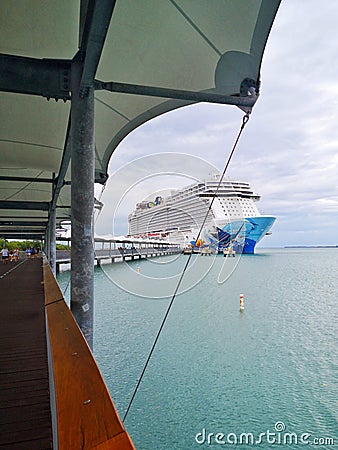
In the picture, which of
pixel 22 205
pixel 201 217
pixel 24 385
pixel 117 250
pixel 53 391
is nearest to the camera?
pixel 53 391

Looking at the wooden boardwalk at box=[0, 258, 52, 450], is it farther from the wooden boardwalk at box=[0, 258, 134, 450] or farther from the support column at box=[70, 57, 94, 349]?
the support column at box=[70, 57, 94, 349]

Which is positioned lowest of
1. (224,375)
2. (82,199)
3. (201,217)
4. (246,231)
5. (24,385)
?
(224,375)

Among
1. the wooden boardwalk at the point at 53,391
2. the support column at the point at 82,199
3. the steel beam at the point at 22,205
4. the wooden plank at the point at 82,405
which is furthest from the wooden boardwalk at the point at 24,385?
the steel beam at the point at 22,205

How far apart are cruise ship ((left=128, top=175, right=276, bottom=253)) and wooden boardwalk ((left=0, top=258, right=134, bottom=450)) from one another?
19702mm

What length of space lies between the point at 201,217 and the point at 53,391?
1021 inches

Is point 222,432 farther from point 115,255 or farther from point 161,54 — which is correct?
point 115,255

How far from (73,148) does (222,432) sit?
4410 millimetres

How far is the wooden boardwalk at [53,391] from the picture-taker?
2.15 ft

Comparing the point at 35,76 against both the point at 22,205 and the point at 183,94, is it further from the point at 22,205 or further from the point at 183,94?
the point at 22,205

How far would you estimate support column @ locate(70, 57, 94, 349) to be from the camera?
2387 millimetres

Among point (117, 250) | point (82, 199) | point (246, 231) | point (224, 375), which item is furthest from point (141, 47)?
point (117, 250)

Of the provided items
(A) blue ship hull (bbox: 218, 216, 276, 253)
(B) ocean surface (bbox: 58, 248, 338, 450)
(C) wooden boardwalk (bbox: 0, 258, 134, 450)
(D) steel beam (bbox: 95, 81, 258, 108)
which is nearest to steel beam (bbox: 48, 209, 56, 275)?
(B) ocean surface (bbox: 58, 248, 338, 450)

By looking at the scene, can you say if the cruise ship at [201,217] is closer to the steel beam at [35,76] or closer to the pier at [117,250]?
the pier at [117,250]

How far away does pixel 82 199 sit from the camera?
242 centimetres
